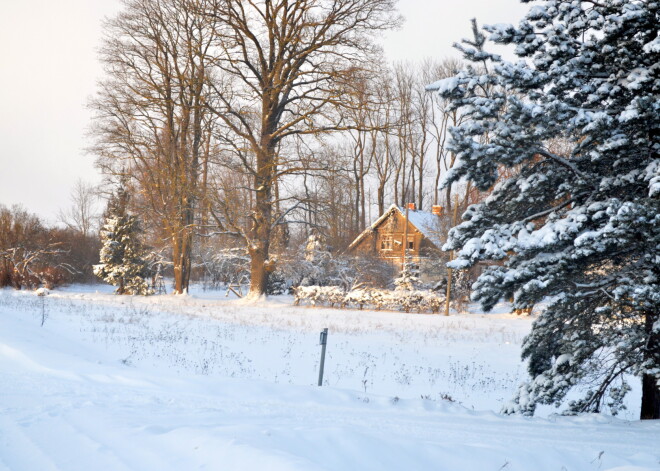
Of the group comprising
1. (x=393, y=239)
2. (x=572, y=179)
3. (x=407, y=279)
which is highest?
(x=393, y=239)

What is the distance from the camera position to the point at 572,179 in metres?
6.71

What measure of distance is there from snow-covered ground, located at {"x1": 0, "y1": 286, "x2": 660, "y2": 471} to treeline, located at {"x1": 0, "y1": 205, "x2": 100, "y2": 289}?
24.1m

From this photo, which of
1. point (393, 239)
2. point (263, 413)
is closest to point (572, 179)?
point (263, 413)

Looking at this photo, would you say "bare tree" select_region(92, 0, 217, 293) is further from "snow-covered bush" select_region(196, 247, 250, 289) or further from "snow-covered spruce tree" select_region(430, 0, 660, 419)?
"snow-covered spruce tree" select_region(430, 0, 660, 419)

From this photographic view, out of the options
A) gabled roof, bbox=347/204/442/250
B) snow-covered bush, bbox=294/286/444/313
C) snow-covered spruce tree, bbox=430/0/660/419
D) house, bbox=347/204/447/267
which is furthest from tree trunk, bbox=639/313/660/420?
house, bbox=347/204/447/267

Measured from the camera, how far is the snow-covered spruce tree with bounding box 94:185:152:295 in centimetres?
3225

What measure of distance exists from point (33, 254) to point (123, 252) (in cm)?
619

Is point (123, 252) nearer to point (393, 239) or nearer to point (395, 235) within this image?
point (393, 239)

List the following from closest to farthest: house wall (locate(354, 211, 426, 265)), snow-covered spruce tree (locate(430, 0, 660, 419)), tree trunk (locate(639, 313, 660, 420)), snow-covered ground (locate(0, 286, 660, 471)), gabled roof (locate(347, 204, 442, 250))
Answer: snow-covered ground (locate(0, 286, 660, 471)) < snow-covered spruce tree (locate(430, 0, 660, 419)) < tree trunk (locate(639, 313, 660, 420)) < gabled roof (locate(347, 204, 442, 250)) < house wall (locate(354, 211, 426, 265))

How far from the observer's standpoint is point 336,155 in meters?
22.7

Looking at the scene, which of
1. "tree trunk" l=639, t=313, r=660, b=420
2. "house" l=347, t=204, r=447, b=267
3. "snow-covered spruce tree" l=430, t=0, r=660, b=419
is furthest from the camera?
"house" l=347, t=204, r=447, b=267

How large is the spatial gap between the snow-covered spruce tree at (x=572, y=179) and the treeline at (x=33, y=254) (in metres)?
33.5

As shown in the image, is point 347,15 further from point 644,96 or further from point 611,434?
point 611,434

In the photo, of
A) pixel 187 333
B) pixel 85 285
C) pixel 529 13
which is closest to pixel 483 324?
pixel 187 333
